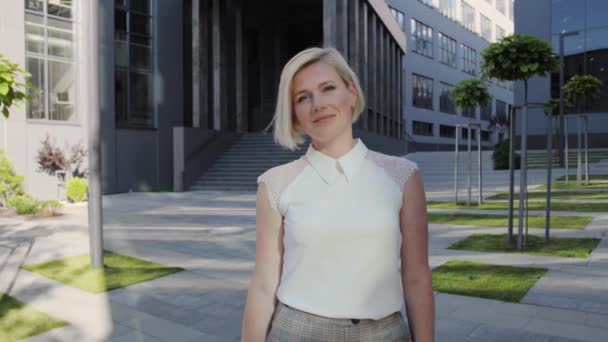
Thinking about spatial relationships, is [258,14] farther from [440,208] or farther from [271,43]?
[440,208]

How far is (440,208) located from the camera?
13750mm

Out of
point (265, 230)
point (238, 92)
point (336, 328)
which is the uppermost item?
point (238, 92)

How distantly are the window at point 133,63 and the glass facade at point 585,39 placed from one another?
93.1 ft

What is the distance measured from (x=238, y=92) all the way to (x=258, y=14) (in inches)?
258

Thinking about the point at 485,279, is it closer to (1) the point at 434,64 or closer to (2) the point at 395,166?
(2) the point at 395,166

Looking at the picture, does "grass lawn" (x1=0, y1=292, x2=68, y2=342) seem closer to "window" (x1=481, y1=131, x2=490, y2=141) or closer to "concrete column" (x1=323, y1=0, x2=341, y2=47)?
"concrete column" (x1=323, y1=0, x2=341, y2=47)

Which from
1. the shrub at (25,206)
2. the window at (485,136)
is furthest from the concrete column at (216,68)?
the window at (485,136)

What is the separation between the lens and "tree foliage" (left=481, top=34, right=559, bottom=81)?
27.6 feet

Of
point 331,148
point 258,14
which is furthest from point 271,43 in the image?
point 331,148

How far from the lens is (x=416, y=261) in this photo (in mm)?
1758

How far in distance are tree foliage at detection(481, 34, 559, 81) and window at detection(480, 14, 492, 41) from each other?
55834mm

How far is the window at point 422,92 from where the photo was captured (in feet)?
156

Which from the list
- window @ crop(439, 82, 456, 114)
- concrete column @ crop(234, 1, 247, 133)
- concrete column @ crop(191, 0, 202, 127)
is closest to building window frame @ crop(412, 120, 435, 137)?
window @ crop(439, 82, 456, 114)

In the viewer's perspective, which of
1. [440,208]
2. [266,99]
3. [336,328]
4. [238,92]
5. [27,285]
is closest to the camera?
[336,328]
